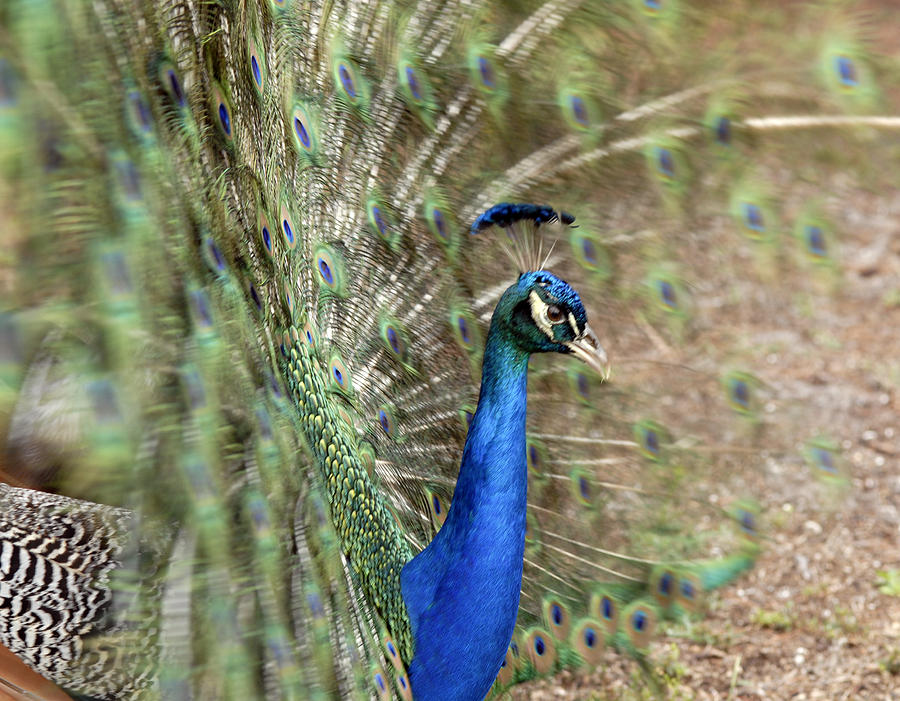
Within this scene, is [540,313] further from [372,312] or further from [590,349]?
[372,312]

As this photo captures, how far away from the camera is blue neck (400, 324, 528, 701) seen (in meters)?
1.57

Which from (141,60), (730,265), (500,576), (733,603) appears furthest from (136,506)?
(730,265)

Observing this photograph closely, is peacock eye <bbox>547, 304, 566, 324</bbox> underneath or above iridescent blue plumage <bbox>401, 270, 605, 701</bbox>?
above

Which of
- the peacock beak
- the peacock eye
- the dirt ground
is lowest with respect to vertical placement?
the dirt ground

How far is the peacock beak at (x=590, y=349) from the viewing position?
1.52 meters

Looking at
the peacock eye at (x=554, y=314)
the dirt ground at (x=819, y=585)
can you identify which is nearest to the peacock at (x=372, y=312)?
the peacock eye at (x=554, y=314)

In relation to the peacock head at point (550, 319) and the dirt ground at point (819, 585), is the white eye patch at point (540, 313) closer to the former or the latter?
the peacock head at point (550, 319)

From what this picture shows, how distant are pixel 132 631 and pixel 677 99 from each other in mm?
1313

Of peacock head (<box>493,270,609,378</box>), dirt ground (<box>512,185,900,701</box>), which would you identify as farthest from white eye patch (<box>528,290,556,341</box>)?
dirt ground (<box>512,185,900,701</box>)

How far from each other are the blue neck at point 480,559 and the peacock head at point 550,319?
42mm

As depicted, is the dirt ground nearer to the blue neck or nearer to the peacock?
the peacock

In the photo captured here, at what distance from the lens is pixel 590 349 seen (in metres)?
1.52

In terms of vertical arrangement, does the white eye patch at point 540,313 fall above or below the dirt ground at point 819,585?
above

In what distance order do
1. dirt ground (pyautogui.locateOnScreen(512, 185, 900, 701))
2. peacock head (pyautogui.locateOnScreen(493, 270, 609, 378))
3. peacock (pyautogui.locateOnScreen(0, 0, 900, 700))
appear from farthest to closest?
dirt ground (pyautogui.locateOnScreen(512, 185, 900, 701)), peacock head (pyautogui.locateOnScreen(493, 270, 609, 378)), peacock (pyautogui.locateOnScreen(0, 0, 900, 700))
